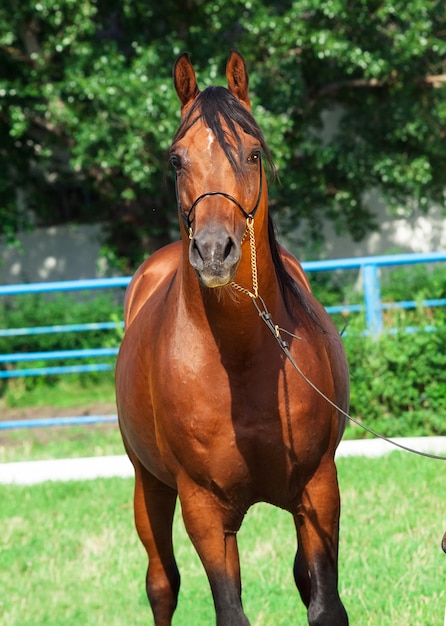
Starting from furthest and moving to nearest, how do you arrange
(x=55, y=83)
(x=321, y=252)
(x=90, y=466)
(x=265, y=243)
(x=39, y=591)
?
(x=321, y=252) < (x=55, y=83) < (x=90, y=466) < (x=39, y=591) < (x=265, y=243)

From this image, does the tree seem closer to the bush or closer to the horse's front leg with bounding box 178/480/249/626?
the bush

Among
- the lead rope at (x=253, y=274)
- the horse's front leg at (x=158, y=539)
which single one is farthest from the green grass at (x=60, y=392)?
the lead rope at (x=253, y=274)

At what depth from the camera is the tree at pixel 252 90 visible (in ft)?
38.9

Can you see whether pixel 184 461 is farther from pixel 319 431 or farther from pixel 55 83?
pixel 55 83

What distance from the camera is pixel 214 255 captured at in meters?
2.76

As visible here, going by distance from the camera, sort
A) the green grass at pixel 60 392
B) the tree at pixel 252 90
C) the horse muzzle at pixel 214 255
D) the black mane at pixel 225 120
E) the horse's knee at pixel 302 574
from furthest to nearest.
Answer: the green grass at pixel 60 392 < the tree at pixel 252 90 < the horse's knee at pixel 302 574 < the black mane at pixel 225 120 < the horse muzzle at pixel 214 255

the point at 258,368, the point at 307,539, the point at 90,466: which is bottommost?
the point at 90,466

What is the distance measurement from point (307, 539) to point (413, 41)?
9.65 meters

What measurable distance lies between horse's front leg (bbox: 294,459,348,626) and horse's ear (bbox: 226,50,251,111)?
4.53ft

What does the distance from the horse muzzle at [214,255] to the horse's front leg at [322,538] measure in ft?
3.49

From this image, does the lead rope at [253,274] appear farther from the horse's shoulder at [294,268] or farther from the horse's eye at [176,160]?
the horse's shoulder at [294,268]

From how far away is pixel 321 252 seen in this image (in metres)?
15.7

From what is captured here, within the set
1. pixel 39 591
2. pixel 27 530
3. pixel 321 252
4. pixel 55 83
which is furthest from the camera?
pixel 321 252

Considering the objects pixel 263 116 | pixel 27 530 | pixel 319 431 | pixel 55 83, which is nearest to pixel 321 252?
pixel 263 116
